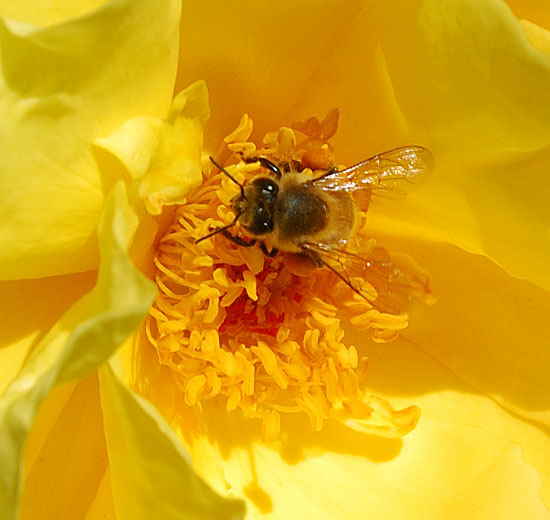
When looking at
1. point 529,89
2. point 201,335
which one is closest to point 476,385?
point 201,335

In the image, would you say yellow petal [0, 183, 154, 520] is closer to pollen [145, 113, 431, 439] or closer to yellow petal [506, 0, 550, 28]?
pollen [145, 113, 431, 439]

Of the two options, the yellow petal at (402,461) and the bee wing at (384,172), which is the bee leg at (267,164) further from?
the yellow petal at (402,461)

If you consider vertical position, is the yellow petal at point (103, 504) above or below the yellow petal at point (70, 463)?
below

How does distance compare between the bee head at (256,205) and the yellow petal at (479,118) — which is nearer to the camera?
the yellow petal at (479,118)

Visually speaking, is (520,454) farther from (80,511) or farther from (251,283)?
(80,511)

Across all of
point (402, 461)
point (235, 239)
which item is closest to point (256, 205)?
point (235, 239)

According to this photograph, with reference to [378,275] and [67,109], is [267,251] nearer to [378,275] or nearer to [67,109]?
[378,275]

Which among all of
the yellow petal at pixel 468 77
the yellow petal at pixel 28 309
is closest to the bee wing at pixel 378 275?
the yellow petal at pixel 468 77
